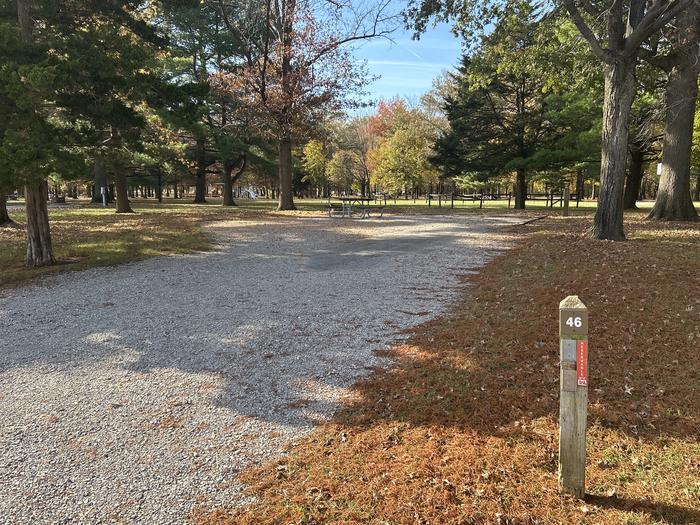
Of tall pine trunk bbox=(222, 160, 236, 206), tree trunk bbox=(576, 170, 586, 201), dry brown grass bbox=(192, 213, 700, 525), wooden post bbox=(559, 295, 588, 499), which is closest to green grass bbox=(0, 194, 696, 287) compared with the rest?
dry brown grass bbox=(192, 213, 700, 525)

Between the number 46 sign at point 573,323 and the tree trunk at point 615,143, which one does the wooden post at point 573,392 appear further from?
the tree trunk at point 615,143

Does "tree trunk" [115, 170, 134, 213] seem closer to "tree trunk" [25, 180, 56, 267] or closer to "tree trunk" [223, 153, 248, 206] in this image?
"tree trunk" [223, 153, 248, 206]

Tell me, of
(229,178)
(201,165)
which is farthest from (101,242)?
(201,165)

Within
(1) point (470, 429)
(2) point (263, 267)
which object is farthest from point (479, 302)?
(2) point (263, 267)

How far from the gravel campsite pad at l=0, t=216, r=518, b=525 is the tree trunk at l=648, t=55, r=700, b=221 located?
373 inches

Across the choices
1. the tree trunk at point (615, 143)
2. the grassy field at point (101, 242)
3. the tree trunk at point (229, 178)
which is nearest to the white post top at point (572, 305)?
the grassy field at point (101, 242)

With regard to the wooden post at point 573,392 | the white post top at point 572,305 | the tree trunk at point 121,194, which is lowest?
the wooden post at point 573,392

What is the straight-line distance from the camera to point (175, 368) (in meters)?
4.43

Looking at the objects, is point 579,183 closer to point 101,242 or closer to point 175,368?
point 101,242

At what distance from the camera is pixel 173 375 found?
4.27 m

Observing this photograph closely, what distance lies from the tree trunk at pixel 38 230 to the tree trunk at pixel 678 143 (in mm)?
15967

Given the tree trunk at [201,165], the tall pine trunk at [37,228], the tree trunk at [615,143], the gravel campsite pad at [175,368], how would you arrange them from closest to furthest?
1. the gravel campsite pad at [175,368]
2. the tall pine trunk at [37,228]
3. the tree trunk at [615,143]
4. the tree trunk at [201,165]

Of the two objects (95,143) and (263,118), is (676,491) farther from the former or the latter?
(263,118)

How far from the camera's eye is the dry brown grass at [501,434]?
2514 millimetres
